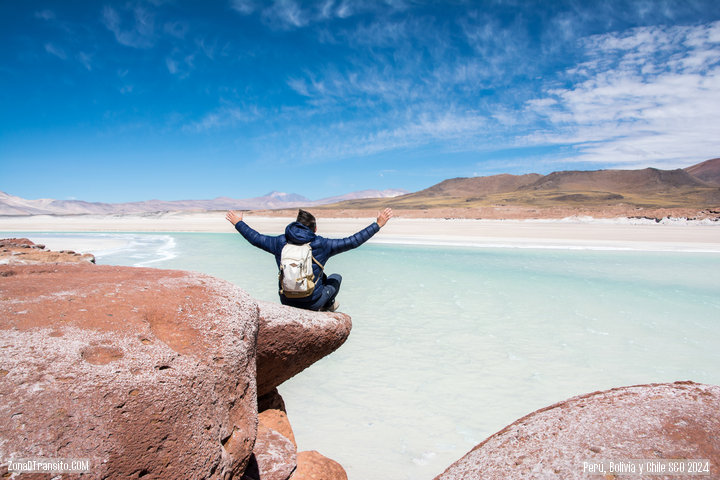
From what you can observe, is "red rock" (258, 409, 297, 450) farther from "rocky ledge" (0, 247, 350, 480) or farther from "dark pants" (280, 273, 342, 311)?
"dark pants" (280, 273, 342, 311)

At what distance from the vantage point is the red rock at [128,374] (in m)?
1.46

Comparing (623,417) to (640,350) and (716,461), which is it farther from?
(640,350)

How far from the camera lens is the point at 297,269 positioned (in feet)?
11.8

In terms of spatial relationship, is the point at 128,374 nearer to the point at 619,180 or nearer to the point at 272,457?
the point at 272,457

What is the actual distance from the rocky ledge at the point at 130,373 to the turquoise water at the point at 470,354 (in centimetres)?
196

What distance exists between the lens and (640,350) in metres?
6.54

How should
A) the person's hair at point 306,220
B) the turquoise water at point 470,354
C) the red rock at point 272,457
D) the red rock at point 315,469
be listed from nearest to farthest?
the red rock at point 272,457, the red rock at point 315,469, the person's hair at point 306,220, the turquoise water at point 470,354

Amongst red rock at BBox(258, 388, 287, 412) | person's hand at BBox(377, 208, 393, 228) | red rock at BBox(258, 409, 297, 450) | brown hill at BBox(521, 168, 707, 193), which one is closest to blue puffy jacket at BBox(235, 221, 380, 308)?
person's hand at BBox(377, 208, 393, 228)

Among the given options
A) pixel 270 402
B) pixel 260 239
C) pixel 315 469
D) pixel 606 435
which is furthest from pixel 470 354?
pixel 606 435

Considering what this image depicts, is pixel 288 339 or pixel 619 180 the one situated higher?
pixel 619 180

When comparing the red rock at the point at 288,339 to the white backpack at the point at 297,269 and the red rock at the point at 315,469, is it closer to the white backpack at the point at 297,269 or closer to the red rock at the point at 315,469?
the white backpack at the point at 297,269

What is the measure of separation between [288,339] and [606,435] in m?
2.33

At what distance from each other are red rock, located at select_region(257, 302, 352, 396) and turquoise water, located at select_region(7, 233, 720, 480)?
124 cm

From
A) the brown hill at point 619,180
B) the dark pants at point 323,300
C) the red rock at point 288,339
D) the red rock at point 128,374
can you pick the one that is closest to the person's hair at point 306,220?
the dark pants at point 323,300
